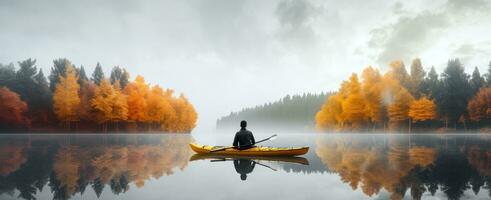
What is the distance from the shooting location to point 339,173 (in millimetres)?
13609

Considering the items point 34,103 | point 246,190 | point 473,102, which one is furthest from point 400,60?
point 34,103

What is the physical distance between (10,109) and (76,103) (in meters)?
11.4

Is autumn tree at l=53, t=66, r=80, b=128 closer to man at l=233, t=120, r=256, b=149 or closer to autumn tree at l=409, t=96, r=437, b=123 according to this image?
man at l=233, t=120, r=256, b=149

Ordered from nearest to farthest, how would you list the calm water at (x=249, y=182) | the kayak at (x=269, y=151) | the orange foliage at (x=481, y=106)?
the calm water at (x=249, y=182)
the kayak at (x=269, y=151)
the orange foliage at (x=481, y=106)

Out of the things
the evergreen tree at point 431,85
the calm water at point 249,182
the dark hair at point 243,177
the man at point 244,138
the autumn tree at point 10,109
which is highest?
the evergreen tree at point 431,85

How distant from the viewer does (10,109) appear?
66375 millimetres

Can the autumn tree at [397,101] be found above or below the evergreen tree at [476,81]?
below

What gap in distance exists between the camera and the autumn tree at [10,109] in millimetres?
65875

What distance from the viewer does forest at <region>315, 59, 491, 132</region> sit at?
203 feet

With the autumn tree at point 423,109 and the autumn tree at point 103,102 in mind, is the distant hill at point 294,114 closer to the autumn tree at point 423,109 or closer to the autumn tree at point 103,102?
the autumn tree at point 423,109

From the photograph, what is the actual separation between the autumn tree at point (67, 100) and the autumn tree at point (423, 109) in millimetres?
59595

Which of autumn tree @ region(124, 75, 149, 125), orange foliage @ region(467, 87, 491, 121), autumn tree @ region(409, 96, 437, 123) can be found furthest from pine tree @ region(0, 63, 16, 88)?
orange foliage @ region(467, 87, 491, 121)

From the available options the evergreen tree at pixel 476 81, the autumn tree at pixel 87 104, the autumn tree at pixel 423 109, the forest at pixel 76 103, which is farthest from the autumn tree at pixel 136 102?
the evergreen tree at pixel 476 81

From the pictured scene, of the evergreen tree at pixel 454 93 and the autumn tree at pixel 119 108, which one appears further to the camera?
the autumn tree at pixel 119 108
